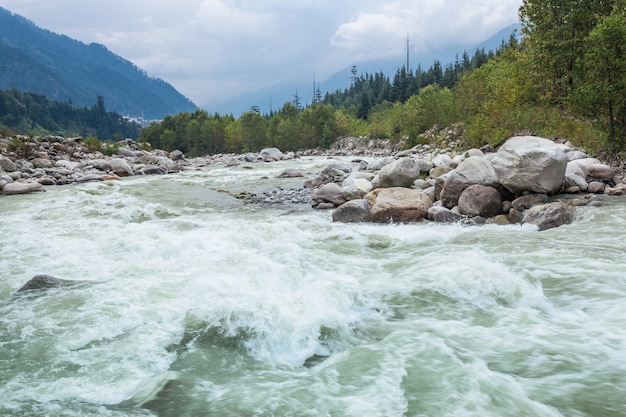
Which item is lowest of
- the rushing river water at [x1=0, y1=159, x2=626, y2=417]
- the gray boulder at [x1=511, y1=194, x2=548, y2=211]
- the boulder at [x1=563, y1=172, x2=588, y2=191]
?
the rushing river water at [x1=0, y1=159, x2=626, y2=417]

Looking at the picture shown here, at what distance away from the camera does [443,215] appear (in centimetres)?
1062

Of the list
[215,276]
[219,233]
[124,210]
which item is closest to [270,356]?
[215,276]

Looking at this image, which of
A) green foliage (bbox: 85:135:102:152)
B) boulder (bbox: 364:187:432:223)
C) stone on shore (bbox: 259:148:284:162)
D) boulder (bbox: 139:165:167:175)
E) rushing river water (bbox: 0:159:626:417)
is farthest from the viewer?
stone on shore (bbox: 259:148:284:162)

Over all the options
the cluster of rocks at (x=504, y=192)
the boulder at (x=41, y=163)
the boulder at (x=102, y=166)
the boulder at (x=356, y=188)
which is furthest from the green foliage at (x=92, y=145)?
the cluster of rocks at (x=504, y=192)

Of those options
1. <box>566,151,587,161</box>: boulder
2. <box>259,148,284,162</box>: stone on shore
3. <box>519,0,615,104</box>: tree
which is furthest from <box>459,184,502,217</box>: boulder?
<box>259,148,284,162</box>: stone on shore

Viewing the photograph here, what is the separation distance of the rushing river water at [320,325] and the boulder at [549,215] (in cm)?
51

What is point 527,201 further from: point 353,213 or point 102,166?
point 102,166

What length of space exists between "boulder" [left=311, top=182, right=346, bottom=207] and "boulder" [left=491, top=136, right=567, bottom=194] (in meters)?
4.67

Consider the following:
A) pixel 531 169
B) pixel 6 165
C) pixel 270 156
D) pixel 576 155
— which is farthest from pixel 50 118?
pixel 531 169

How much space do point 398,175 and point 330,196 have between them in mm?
2405

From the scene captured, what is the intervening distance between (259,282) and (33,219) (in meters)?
8.55

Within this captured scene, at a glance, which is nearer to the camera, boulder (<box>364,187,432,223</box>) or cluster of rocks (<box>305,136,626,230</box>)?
cluster of rocks (<box>305,136,626,230</box>)

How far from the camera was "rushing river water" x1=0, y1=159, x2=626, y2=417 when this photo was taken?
3449 mm

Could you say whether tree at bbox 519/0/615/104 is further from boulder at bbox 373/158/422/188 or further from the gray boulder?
the gray boulder
